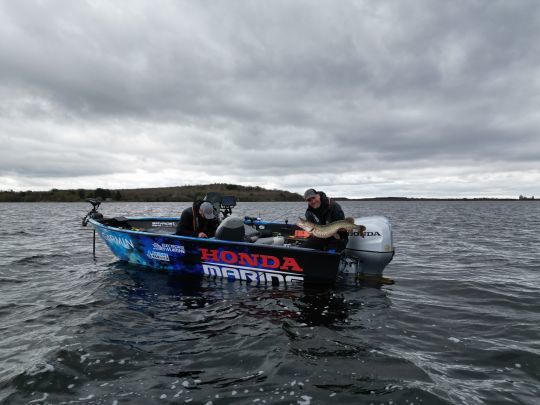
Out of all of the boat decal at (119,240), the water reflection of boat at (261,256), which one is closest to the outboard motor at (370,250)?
the water reflection of boat at (261,256)

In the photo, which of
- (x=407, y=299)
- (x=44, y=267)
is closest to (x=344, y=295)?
(x=407, y=299)

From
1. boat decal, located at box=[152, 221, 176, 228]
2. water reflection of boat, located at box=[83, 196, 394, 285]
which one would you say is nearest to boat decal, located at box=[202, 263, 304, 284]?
water reflection of boat, located at box=[83, 196, 394, 285]

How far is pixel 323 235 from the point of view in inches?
284

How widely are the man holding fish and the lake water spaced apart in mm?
1070

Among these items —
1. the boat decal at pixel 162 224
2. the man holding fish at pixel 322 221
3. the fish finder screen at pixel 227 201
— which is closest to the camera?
the man holding fish at pixel 322 221

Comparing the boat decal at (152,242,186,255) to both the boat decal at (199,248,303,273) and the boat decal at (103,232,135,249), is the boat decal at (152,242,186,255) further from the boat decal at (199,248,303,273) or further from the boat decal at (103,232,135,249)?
the boat decal at (103,232,135,249)

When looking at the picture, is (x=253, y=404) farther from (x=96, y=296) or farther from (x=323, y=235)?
(x=96, y=296)

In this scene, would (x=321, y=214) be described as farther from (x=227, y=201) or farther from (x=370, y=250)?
(x=227, y=201)

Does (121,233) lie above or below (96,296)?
above

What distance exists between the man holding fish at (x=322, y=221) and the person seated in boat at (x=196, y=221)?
2.83 meters

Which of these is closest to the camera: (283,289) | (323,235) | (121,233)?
(323,235)

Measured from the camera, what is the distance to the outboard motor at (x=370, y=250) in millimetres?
7961

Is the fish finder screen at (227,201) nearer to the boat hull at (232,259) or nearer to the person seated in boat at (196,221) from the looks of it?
the person seated in boat at (196,221)

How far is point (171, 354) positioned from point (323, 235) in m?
3.78
